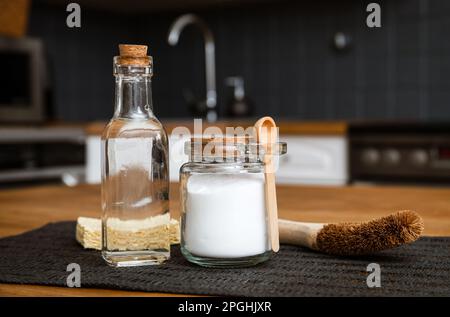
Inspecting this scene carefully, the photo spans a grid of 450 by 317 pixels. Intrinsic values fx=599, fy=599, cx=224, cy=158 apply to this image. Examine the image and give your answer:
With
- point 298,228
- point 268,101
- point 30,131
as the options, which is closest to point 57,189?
point 298,228

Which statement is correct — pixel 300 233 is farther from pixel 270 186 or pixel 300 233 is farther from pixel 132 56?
pixel 132 56

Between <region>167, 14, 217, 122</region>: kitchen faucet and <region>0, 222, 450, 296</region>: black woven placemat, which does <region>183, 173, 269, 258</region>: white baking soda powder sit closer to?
<region>0, 222, 450, 296</region>: black woven placemat

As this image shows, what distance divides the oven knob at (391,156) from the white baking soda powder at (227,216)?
181cm

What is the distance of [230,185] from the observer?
532mm

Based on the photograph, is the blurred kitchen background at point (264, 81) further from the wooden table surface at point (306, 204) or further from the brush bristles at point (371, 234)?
the brush bristles at point (371, 234)

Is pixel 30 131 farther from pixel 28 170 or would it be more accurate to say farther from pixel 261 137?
pixel 261 137

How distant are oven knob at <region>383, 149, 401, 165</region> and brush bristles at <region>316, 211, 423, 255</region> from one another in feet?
5.70

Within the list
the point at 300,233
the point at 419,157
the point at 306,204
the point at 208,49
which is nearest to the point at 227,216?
the point at 300,233

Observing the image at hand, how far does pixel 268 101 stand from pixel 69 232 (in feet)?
8.15

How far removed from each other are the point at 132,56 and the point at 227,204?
158mm

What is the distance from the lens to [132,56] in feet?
1.77

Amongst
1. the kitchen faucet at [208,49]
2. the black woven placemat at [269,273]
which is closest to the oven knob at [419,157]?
the kitchen faucet at [208,49]

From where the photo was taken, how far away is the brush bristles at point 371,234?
0.52 meters

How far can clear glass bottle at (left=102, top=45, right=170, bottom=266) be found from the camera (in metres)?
0.56
